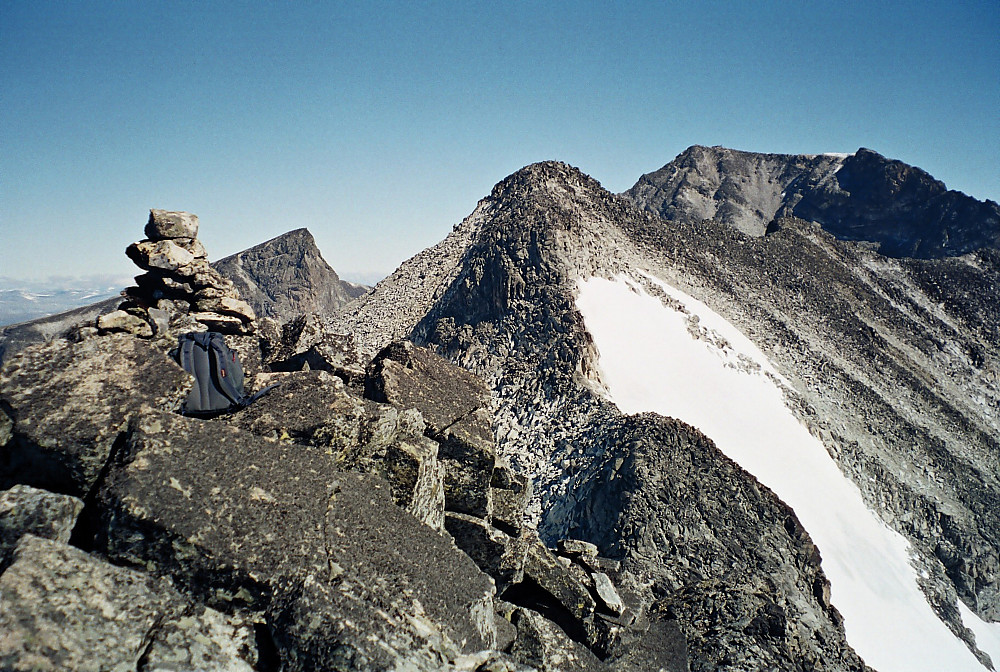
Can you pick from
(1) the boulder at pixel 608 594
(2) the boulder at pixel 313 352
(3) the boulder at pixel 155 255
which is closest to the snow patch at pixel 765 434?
(2) the boulder at pixel 313 352

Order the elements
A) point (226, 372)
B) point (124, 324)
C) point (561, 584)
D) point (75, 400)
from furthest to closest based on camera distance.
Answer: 1. point (124, 324)
2. point (561, 584)
3. point (226, 372)
4. point (75, 400)

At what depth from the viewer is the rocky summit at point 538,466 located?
18.3 ft

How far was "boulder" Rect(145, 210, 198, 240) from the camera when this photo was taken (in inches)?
589

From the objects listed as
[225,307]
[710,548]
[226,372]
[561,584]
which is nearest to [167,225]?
[225,307]

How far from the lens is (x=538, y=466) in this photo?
19.2 m

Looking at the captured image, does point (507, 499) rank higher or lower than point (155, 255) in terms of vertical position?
lower

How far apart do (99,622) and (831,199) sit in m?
109

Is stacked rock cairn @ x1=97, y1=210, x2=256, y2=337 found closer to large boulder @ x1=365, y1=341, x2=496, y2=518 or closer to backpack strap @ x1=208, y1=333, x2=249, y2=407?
Answer: large boulder @ x1=365, y1=341, x2=496, y2=518

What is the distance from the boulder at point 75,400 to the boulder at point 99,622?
4.41 feet

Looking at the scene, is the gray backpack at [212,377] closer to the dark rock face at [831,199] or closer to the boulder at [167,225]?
the boulder at [167,225]

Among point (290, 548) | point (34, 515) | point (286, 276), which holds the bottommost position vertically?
point (290, 548)

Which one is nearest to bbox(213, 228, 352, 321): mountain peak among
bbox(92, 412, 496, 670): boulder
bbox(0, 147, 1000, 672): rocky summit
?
bbox(0, 147, 1000, 672): rocky summit

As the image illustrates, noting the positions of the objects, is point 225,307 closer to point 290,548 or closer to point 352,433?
point 352,433

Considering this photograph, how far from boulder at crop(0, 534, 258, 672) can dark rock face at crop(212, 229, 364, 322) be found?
172ft
